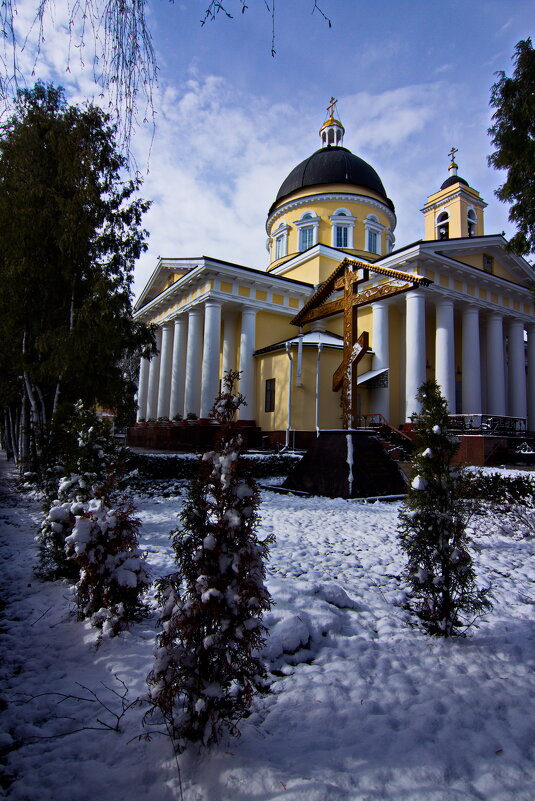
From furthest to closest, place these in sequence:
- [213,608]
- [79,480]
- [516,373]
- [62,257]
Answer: [516,373], [62,257], [79,480], [213,608]

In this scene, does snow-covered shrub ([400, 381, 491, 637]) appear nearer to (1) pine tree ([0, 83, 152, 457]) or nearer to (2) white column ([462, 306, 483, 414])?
(1) pine tree ([0, 83, 152, 457])

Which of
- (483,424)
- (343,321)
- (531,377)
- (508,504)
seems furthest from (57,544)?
(531,377)

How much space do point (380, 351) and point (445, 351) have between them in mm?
2627

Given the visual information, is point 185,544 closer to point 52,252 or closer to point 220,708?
point 220,708

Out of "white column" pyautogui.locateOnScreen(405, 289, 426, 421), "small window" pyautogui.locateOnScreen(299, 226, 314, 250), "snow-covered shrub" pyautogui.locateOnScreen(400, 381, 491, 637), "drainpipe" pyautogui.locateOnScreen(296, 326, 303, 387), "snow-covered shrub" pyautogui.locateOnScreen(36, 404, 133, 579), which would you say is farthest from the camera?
"small window" pyautogui.locateOnScreen(299, 226, 314, 250)

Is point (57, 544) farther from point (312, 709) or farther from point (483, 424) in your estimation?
point (483, 424)

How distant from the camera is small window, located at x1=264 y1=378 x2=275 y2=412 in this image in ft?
67.2

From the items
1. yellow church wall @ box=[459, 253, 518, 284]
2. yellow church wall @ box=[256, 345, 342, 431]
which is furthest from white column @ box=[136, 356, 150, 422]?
yellow church wall @ box=[459, 253, 518, 284]

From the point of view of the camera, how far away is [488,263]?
22.0m

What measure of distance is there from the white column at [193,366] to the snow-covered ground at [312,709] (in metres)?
16.2

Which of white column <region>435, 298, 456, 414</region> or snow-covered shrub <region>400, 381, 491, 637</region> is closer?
snow-covered shrub <region>400, 381, 491, 637</region>

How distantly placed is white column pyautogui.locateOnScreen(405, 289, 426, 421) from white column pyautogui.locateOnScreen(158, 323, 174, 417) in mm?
12987

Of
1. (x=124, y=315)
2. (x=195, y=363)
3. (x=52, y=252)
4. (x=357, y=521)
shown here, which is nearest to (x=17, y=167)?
(x=52, y=252)

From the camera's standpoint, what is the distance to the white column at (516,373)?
2217 centimetres
